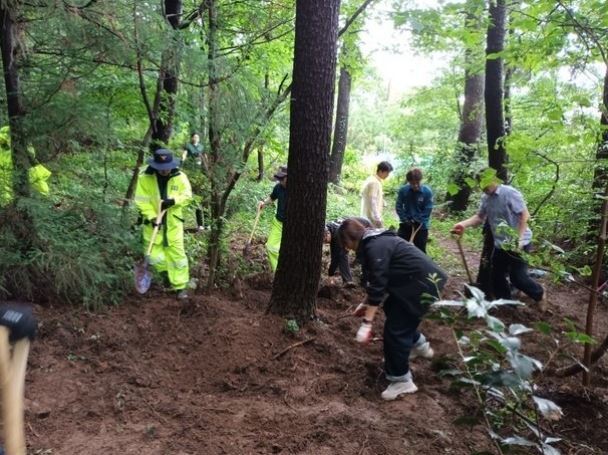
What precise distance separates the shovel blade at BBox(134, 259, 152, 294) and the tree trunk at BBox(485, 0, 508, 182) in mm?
4996

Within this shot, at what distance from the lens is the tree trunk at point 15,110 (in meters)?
5.13

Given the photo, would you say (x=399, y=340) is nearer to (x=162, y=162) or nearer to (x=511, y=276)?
(x=511, y=276)

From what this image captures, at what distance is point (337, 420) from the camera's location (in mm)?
3469

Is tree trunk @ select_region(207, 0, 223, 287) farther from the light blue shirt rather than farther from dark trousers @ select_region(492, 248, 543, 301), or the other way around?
dark trousers @ select_region(492, 248, 543, 301)

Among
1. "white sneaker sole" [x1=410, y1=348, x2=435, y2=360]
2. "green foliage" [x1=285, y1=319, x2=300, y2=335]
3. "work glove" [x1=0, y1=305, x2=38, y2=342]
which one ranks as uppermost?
"work glove" [x1=0, y1=305, x2=38, y2=342]

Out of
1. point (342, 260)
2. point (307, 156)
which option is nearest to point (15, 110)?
point (307, 156)

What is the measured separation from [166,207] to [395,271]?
3.17m

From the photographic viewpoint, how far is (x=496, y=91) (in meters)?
7.21

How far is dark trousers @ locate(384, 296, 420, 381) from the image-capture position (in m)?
4.12

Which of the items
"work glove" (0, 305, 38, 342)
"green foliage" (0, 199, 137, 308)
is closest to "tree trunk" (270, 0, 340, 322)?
"green foliage" (0, 199, 137, 308)

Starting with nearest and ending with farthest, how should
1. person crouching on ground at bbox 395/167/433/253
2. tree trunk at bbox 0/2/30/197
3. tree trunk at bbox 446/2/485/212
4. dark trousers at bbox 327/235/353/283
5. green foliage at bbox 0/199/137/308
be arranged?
green foliage at bbox 0/199/137/308, tree trunk at bbox 0/2/30/197, dark trousers at bbox 327/235/353/283, person crouching on ground at bbox 395/167/433/253, tree trunk at bbox 446/2/485/212

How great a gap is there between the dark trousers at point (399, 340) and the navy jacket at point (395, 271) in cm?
12

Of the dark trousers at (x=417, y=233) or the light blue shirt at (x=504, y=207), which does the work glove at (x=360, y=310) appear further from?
the dark trousers at (x=417, y=233)

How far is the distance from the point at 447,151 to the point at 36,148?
14.1 meters
